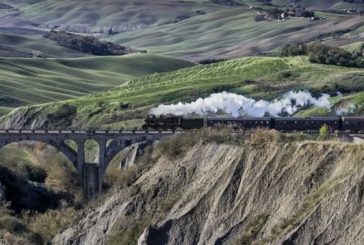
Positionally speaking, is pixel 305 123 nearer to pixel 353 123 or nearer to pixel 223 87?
pixel 353 123

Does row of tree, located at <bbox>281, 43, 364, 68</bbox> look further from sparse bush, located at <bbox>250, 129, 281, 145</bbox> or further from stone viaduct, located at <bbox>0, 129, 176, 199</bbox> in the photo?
sparse bush, located at <bbox>250, 129, 281, 145</bbox>

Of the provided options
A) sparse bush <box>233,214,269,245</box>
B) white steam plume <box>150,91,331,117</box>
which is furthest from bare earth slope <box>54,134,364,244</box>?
white steam plume <box>150,91,331,117</box>

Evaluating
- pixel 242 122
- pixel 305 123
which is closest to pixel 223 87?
pixel 242 122

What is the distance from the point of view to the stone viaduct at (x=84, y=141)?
326 feet

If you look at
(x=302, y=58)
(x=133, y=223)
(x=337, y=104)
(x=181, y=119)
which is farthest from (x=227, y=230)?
(x=302, y=58)

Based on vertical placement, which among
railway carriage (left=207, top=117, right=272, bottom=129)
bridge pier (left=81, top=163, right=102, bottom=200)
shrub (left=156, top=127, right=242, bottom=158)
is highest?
railway carriage (left=207, top=117, right=272, bottom=129)

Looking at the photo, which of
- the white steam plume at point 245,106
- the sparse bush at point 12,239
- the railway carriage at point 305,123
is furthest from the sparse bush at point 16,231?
the white steam plume at point 245,106

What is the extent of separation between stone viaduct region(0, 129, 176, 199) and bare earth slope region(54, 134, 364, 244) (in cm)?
2051

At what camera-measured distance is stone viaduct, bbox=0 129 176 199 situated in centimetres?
9950

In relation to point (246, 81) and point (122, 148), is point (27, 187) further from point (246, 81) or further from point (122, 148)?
point (246, 81)

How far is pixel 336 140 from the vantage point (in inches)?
2702

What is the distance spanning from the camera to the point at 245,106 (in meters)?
116

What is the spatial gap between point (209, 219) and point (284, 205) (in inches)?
213

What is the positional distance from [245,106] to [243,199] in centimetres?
5059
